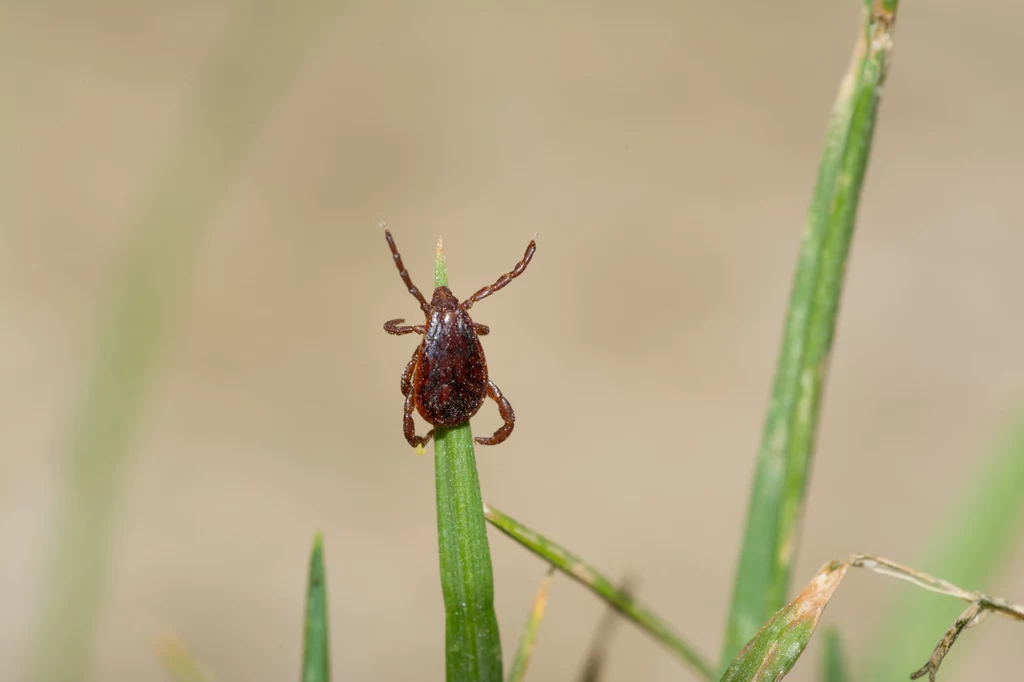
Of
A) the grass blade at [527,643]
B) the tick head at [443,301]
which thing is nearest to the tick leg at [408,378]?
the tick head at [443,301]

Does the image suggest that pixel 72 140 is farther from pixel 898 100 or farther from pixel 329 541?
pixel 898 100

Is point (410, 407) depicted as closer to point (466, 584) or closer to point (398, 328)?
point (398, 328)

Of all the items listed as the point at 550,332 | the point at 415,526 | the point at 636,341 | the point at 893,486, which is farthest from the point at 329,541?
the point at 893,486

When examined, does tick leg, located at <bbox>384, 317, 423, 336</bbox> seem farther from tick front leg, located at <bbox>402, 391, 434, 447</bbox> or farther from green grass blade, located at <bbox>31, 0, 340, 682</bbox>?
green grass blade, located at <bbox>31, 0, 340, 682</bbox>

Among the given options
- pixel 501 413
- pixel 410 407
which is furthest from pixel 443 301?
pixel 501 413

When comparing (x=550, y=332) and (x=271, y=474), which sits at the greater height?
(x=550, y=332)

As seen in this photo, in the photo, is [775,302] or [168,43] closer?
[775,302]

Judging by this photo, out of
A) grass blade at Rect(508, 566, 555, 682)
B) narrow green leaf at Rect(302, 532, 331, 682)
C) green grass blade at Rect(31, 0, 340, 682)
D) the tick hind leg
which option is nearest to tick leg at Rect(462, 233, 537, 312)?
the tick hind leg
